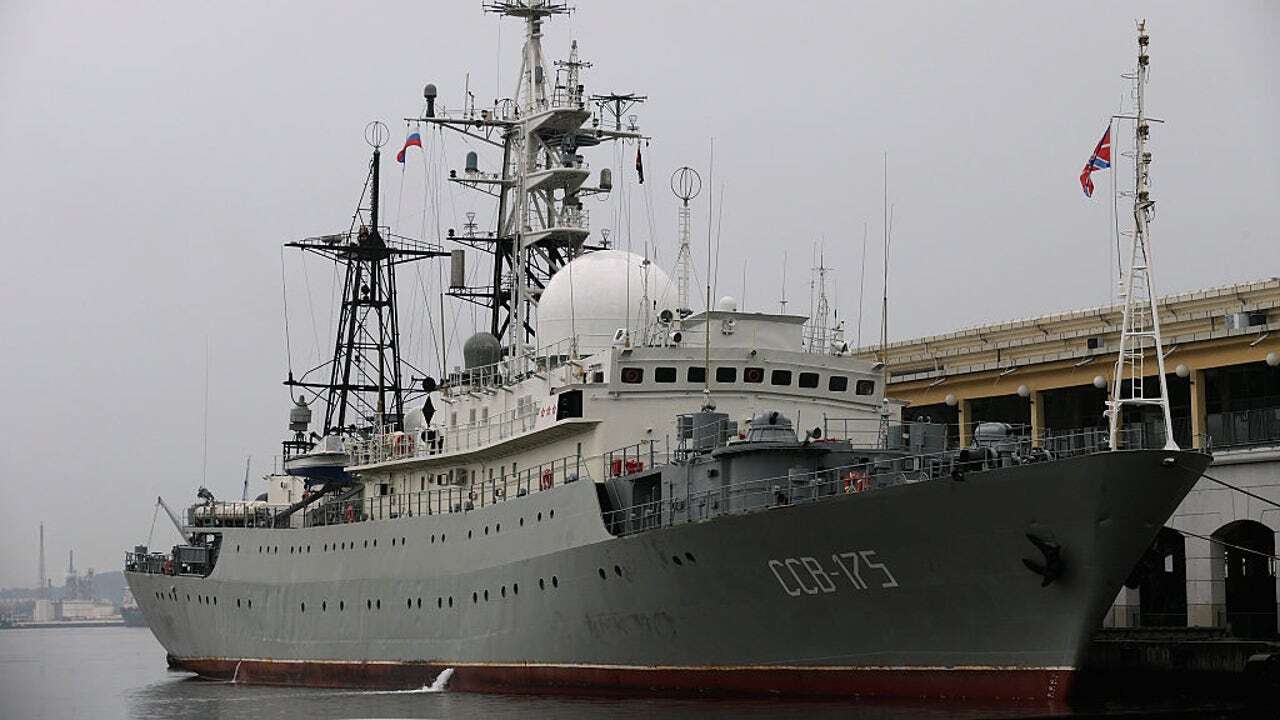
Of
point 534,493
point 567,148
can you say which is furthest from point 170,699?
point 567,148

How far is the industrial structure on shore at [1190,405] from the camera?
30.1 meters

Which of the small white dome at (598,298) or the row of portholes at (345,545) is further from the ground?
the small white dome at (598,298)

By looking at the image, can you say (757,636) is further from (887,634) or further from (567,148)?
(567,148)

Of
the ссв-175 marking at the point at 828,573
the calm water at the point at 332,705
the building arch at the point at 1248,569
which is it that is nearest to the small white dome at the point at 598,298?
the calm water at the point at 332,705

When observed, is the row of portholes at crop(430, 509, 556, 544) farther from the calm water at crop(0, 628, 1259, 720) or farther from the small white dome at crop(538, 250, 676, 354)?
the small white dome at crop(538, 250, 676, 354)

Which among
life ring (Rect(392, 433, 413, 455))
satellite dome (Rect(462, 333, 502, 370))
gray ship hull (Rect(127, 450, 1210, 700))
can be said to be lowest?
gray ship hull (Rect(127, 450, 1210, 700))

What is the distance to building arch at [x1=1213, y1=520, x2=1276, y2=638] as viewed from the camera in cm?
3078

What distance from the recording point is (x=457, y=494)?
35.2 metres

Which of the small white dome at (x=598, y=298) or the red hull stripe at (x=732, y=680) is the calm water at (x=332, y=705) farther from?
the small white dome at (x=598, y=298)

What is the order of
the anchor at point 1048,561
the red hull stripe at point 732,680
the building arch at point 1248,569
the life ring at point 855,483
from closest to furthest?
1. the anchor at point 1048,561
2. the red hull stripe at point 732,680
3. the life ring at point 855,483
4. the building arch at point 1248,569

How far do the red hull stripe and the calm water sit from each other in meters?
0.30

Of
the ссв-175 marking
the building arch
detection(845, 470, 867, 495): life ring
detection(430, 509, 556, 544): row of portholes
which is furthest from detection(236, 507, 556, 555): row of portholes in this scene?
the building arch

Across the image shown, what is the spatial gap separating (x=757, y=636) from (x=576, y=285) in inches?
408

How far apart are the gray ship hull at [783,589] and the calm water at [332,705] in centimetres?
63
